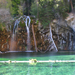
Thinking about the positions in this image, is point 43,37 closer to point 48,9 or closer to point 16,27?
point 16,27

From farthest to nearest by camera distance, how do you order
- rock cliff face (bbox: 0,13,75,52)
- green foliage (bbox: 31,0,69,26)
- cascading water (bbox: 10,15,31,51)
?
rock cliff face (bbox: 0,13,75,52)
cascading water (bbox: 10,15,31,51)
green foliage (bbox: 31,0,69,26)

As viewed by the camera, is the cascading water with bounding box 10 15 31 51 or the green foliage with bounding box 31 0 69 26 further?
the cascading water with bounding box 10 15 31 51

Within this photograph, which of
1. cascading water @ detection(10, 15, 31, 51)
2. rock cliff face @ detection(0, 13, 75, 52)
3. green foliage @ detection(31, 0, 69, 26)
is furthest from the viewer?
rock cliff face @ detection(0, 13, 75, 52)

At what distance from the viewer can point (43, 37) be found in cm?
2388

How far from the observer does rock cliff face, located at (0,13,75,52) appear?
22656 millimetres

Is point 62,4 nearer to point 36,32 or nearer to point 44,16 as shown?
point 44,16

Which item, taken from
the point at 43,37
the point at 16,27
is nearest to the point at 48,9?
the point at 43,37

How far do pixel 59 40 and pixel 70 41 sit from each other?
205cm

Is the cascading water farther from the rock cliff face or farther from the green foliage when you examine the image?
the green foliage

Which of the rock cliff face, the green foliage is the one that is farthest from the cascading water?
the green foliage

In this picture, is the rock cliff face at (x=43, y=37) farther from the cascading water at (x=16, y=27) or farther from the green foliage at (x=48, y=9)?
the green foliage at (x=48, y=9)

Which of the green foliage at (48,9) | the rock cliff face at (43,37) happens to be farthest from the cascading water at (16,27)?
the green foliage at (48,9)

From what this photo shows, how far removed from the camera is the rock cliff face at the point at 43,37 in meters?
22.7

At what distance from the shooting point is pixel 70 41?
81.1 feet
